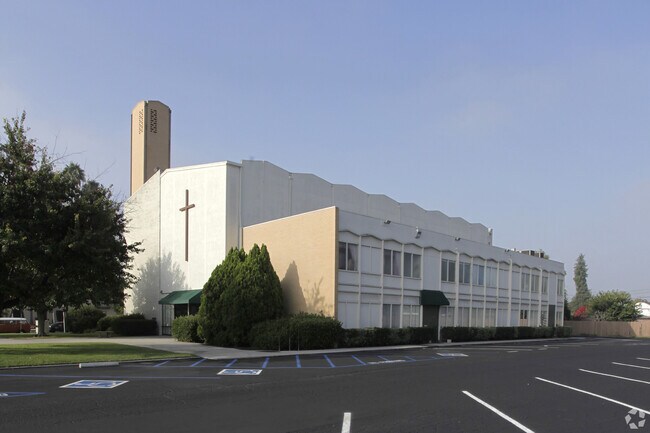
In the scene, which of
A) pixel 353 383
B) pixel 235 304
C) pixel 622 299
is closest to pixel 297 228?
pixel 235 304

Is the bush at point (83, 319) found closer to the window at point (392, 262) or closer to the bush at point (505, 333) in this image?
the window at point (392, 262)

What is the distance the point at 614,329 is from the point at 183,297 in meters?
49.4

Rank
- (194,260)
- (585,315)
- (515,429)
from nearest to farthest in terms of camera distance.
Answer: (515,429) < (194,260) < (585,315)

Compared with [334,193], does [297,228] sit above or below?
below

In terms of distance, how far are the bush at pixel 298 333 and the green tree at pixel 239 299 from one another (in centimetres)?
93

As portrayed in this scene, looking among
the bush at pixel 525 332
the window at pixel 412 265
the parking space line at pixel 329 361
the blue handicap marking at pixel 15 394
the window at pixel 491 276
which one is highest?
the window at pixel 412 265

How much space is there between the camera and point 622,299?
68.9 m

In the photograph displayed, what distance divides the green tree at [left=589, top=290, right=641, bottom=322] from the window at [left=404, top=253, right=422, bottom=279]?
4507 centimetres

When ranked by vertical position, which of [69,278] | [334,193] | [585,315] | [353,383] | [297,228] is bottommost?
[585,315]

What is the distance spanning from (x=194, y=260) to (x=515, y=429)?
31676 millimetres

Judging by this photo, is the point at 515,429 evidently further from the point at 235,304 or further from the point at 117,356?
the point at 235,304

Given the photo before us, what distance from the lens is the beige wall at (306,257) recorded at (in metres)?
28.9

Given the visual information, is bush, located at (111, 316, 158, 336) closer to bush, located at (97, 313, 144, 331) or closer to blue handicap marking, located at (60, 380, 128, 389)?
bush, located at (97, 313, 144, 331)


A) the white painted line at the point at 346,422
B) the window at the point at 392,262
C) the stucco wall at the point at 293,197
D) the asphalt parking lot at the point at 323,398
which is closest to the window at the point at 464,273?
the window at the point at 392,262
